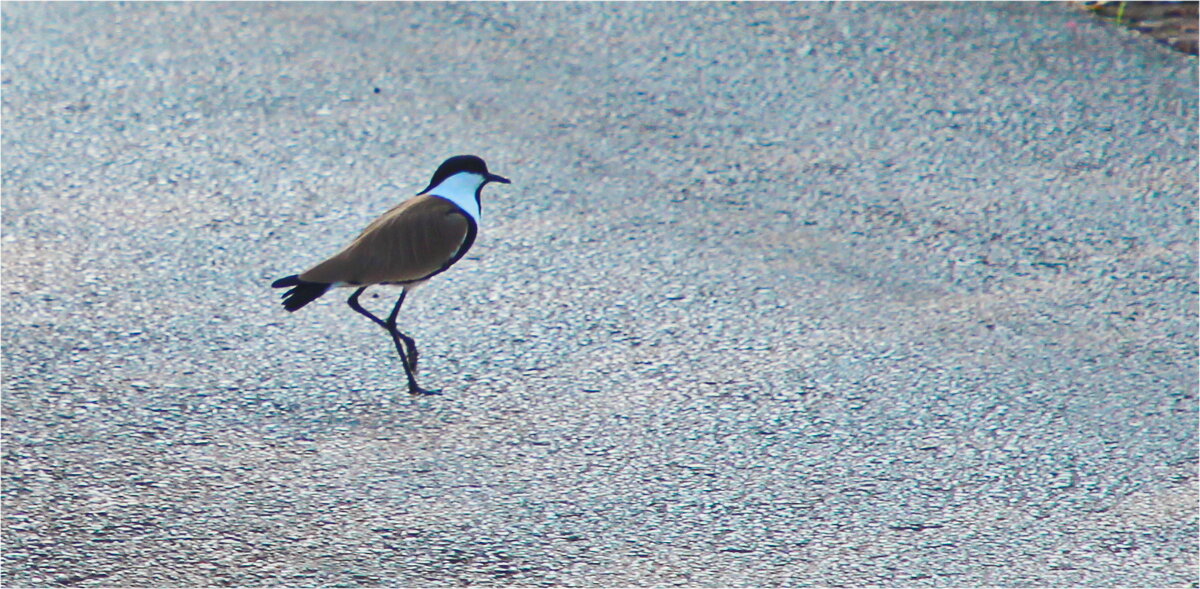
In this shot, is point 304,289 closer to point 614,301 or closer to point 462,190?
point 462,190

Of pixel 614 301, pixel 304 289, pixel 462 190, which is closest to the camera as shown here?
pixel 304 289

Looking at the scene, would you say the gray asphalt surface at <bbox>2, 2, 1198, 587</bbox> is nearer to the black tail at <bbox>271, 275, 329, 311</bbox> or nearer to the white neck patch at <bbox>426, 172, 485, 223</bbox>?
the black tail at <bbox>271, 275, 329, 311</bbox>

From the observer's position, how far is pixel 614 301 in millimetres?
5309

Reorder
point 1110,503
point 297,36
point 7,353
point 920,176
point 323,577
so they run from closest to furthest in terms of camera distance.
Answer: point 323,577 → point 1110,503 → point 7,353 → point 920,176 → point 297,36

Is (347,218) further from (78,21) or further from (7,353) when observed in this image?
(78,21)

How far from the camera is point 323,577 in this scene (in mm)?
3674

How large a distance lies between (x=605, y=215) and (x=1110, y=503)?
2.58m

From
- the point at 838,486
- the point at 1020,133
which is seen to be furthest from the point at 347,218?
the point at 1020,133

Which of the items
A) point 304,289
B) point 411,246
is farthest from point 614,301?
point 304,289

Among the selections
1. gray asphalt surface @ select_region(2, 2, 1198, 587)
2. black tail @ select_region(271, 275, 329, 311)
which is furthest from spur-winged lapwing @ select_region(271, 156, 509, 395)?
gray asphalt surface @ select_region(2, 2, 1198, 587)

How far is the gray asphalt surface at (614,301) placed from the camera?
391 cm

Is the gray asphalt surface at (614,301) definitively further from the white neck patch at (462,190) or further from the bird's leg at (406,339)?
the white neck patch at (462,190)

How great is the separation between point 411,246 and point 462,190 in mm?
288

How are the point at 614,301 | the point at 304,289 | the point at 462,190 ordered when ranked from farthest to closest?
the point at 614,301
the point at 462,190
the point at 304,289
